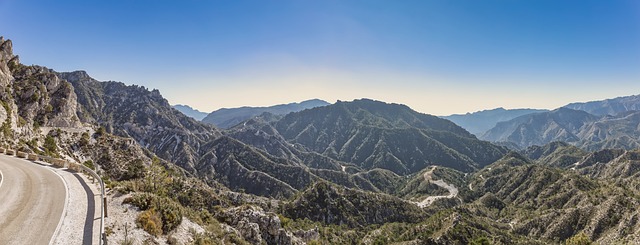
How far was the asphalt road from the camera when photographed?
2050 centimetres

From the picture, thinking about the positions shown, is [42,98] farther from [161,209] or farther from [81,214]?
[81,214]

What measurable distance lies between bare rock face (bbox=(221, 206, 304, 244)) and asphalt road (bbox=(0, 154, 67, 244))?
2730 centimetres

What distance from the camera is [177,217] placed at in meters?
30.0

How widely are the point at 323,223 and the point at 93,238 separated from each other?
13402 centimetres

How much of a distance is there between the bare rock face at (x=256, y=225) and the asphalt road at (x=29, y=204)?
27.3 meters

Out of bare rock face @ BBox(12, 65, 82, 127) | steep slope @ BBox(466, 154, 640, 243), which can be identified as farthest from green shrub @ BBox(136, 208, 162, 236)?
steep slope @ BBox(466, 154, 640, 243)

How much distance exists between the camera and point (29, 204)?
83.4 feet

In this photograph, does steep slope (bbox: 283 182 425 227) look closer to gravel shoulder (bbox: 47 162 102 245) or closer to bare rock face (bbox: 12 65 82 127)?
bare rock face (bbox: 12 65 82 127)

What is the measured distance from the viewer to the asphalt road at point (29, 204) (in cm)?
2050

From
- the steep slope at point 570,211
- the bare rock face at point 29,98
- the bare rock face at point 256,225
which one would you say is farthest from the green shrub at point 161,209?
the steep slope at point 570,211

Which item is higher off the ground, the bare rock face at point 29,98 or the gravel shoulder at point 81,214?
the bare rock face at point 29,98

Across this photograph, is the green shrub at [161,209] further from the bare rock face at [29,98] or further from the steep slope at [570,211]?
the steep slope at [570,211]

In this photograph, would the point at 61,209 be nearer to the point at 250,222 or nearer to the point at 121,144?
the point at 250,222

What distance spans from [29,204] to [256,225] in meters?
35.4
